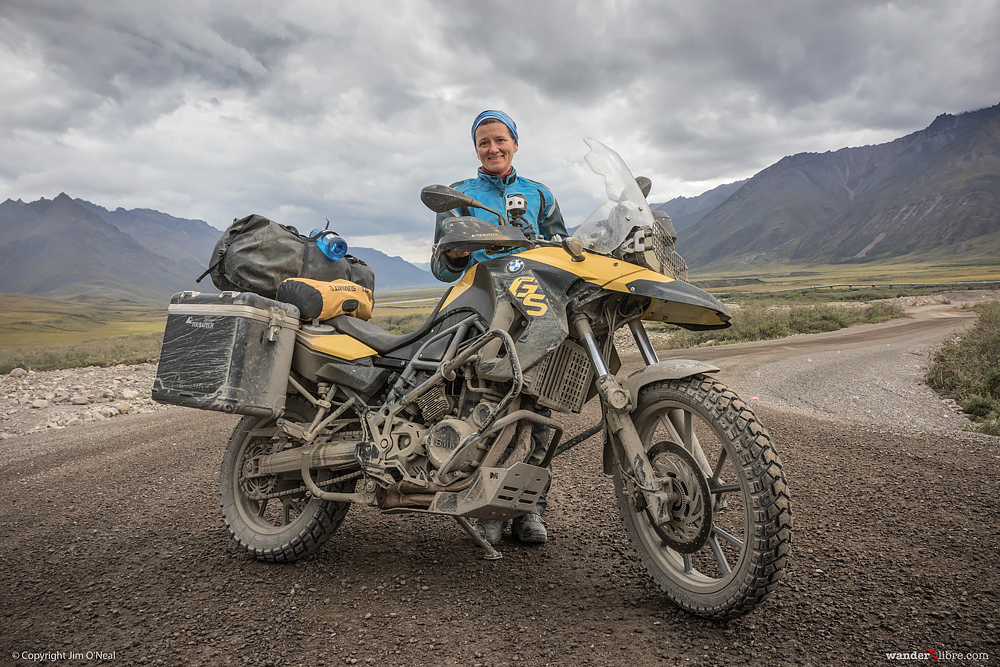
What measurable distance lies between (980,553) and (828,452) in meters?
2.13

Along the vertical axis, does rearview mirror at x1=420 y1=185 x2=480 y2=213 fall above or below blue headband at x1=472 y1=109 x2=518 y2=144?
below

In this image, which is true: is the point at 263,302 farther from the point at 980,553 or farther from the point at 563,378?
the point at 980,553

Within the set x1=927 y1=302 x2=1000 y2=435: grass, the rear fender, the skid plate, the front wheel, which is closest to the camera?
the front wheel

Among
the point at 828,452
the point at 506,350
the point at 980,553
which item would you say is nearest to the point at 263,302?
the point at 506,350

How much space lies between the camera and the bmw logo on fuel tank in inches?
110

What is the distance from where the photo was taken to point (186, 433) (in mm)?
7035

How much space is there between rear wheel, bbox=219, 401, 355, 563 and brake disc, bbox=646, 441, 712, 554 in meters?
1.86

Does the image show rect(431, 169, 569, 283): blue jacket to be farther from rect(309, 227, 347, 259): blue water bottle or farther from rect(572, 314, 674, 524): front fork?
rect(572, 314, 674, 524): front fork

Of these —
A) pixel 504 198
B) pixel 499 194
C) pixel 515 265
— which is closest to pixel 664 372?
pixel 515 265

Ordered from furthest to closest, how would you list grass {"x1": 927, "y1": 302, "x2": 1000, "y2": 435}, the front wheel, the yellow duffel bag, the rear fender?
grass {"x1": 927, "y1": 302, "x2": 1000, "y2": 435}, the yellow duffel bag, the rear fender, the front wheel

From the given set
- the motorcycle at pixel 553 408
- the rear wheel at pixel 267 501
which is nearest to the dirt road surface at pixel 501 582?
the rear wheel at pixel 267 501

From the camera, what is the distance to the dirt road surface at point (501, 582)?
229 cm

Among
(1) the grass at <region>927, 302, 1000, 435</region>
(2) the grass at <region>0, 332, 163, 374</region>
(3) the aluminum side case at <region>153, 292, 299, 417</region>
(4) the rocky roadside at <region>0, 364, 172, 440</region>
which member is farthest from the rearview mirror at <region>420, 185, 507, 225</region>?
(2) the grass at <region>0, 332, 163, 374</region>

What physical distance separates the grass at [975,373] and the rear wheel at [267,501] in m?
6.86
